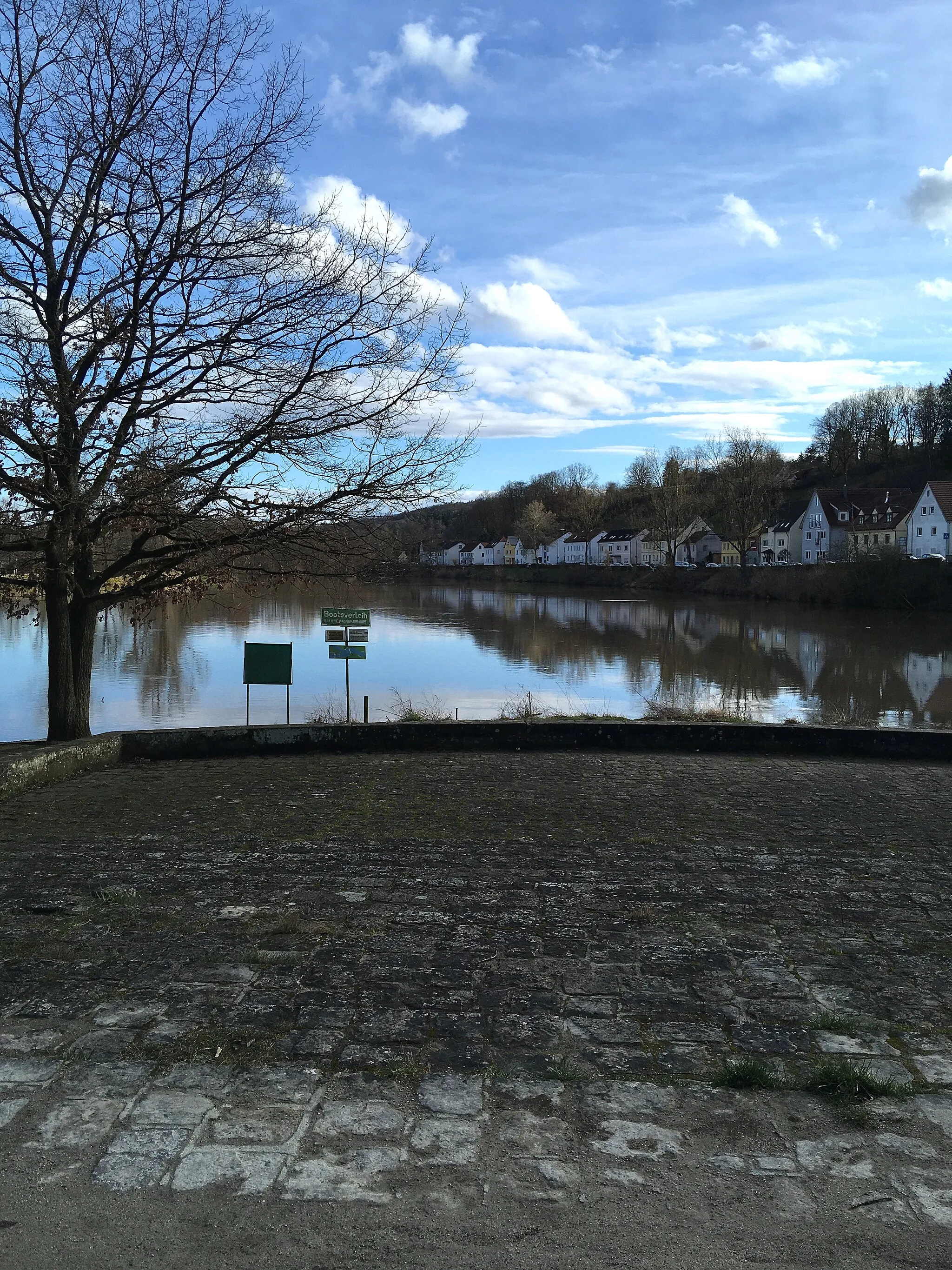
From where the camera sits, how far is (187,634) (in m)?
35.2

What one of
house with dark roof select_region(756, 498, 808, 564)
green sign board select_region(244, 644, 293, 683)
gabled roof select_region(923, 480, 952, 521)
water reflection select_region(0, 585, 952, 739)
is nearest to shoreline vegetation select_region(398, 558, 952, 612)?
water reflection select_region(0, 585, 952, 739)

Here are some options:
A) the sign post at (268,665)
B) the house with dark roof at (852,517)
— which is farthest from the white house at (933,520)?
the sign post at (268,665)

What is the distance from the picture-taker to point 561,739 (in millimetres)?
10898

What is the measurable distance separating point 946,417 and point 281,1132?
11206cm

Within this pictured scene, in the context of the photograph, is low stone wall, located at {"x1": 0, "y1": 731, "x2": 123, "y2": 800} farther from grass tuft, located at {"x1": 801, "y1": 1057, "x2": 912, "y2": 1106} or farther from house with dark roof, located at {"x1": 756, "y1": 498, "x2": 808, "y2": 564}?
house with dark roof, located at {"x1": 756, "y1": 498, "x2": 808, "y2": 564}

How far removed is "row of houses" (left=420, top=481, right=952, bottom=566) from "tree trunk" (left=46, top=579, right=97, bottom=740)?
2038 inches

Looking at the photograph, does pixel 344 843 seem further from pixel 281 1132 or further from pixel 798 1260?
pixel 798 1260

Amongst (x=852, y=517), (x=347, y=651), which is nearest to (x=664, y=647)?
(x=347, y=651)

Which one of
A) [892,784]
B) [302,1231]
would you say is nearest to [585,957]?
[302,1231]

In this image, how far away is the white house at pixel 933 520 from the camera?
249 feet

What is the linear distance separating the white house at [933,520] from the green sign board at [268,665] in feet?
233

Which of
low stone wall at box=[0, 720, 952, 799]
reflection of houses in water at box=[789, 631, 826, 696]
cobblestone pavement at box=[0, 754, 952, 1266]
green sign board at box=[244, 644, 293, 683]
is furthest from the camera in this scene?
reflection of houses in water at box=[789, 631, 826, 696]

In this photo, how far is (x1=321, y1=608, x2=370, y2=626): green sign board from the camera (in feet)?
46.5

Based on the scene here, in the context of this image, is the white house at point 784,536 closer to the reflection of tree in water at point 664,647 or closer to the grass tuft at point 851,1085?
the reflection of tree in water at point 664,647
